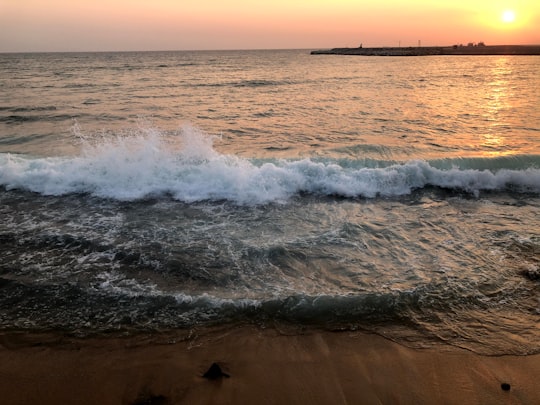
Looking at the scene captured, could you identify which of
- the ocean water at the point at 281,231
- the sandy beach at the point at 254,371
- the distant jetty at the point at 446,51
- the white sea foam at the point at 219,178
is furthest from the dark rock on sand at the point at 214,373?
the distant jetty at the point at 446,51

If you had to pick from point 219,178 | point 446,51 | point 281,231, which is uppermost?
point 446,51

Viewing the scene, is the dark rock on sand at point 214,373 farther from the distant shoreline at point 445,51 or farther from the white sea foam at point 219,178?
the distant shoreline at point 445,51

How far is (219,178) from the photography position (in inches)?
377

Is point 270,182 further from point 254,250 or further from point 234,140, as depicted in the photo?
point 234,140

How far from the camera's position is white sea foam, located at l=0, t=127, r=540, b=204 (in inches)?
365

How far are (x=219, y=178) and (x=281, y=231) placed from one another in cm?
313

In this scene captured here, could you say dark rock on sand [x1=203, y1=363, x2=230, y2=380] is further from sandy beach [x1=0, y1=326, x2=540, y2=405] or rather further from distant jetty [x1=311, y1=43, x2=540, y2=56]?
distant jetty [x1=311, y1=43, x2=540, y2=56]

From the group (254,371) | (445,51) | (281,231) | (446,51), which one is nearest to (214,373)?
(254,371)

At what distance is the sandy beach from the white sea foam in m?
4.87

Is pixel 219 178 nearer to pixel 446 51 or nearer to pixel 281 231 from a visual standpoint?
pixel 281 231

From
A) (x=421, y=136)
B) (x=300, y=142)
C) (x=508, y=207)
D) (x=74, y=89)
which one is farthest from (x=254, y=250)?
(x=74, y=89)

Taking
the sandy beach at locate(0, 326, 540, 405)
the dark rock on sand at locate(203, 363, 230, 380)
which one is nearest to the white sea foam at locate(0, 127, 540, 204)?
the sandy beach at locate(0, 326, 540, 405)

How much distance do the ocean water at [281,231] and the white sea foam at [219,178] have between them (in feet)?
0.16

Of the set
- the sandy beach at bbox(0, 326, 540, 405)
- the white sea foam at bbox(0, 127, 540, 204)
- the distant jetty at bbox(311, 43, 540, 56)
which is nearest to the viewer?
the sandy beach at bbox(0, 326, 540, 405)
